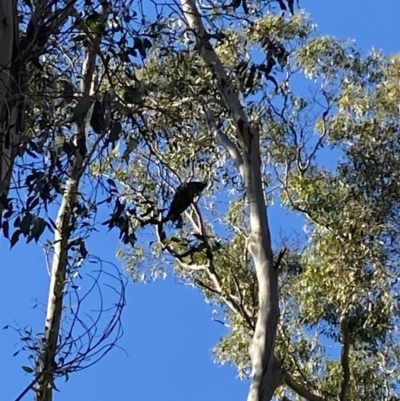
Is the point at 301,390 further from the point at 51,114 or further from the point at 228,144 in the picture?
the point at 51,114

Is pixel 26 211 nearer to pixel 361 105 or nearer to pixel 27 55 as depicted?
pixel 27 55

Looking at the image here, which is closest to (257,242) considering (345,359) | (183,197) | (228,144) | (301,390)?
(228,144)

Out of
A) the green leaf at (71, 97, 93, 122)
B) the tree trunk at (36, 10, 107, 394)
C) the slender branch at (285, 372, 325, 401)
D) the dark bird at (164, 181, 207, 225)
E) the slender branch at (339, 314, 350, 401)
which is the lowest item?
the green leaf at (71, 97, 93, 122)

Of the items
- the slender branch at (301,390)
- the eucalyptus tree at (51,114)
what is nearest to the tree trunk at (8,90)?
the eucalyptus tree at (51,114)

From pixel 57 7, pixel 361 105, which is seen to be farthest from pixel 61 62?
pixel 361 105

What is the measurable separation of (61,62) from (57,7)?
6.49 ft

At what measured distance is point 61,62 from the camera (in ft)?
16.5

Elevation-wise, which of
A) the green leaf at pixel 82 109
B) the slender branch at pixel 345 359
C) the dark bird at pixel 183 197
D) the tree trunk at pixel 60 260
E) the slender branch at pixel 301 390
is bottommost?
the green leaf at pixel 82 109

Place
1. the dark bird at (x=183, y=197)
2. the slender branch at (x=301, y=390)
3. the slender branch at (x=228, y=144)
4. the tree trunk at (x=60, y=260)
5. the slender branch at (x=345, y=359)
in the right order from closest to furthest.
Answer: the dark bird at (x=183, y=197), the tree trunk at (x=60, y=260), the slender branch at (x=228, y=144), the slender branch at (x=301, y=390), the slender branch at (x=345, y=359)

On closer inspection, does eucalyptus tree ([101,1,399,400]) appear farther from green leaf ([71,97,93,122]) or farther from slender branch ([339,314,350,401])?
green leaf ([71,97,93,122])

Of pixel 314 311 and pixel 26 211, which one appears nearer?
pixel 26 211

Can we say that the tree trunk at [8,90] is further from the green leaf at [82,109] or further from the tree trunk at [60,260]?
the tree trunk at [60,260]

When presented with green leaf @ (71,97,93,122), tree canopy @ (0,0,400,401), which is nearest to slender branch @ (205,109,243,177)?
tree canopy @ (0,0,400,401)

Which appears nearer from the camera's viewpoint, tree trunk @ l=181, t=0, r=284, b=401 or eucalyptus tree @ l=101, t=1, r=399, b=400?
tree trunk @ l=181, t=0, r=284, b=401
